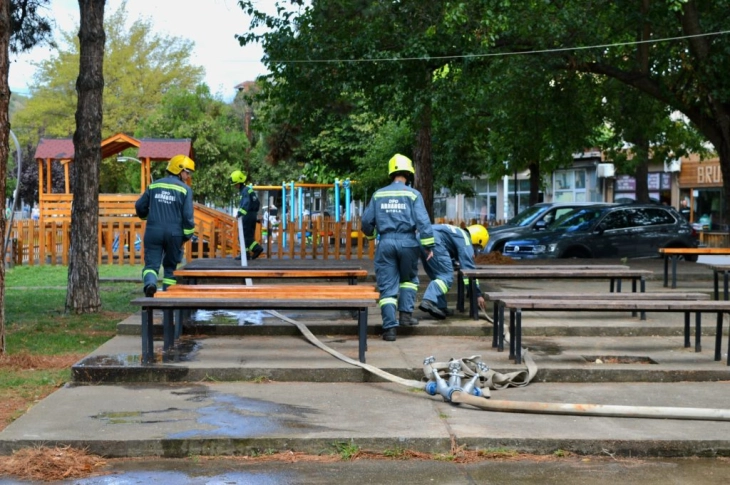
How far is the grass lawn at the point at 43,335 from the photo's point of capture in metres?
7.90

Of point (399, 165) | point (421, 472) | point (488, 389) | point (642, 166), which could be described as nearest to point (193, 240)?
point (642, 166)

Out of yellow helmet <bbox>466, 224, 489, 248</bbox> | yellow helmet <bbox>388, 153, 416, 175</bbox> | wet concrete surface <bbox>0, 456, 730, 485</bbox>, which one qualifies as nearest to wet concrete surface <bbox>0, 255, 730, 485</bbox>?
wet concrete surface <bbox>0, 456, 730, 485</bbox>

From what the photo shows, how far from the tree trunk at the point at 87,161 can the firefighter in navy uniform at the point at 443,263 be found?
4757mm

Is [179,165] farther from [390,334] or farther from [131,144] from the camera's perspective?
[131,144]

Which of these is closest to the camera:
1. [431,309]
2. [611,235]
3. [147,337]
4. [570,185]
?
[147,337]

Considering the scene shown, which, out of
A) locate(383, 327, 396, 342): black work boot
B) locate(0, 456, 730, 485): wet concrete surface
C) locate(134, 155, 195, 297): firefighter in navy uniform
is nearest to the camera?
locate(0, 456, 730, 485): wet concrete surface

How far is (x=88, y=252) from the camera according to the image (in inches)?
509

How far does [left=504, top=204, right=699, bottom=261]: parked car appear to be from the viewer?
64.0 feet

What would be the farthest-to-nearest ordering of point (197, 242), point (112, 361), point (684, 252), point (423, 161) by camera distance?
point (197, 242), point (423, 161), point (684, 252), point (112, 361)

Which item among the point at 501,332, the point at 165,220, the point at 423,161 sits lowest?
the point at 501,332

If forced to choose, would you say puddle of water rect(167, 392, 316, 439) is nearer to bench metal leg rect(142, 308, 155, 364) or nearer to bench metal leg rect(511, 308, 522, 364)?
bench metal leg rect(142, 308, 155, 364)

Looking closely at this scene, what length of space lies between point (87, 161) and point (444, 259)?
5.14 metres

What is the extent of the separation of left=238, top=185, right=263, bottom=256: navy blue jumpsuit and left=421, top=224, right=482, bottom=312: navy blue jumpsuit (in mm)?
5668

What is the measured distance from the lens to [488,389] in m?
7.55
